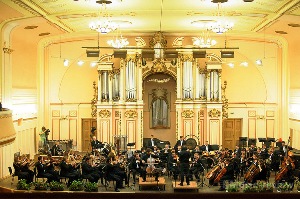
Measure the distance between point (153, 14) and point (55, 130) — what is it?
1031 cm

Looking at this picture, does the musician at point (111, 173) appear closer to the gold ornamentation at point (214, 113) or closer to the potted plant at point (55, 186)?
the potted plant at point (55, 186)

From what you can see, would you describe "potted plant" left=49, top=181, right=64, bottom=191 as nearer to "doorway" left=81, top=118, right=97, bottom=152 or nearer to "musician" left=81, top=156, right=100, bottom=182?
"musician" left=81, top=156, right=100, bottom=182

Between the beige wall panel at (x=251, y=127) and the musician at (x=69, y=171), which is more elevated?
the beige wall panel at (x=251, y=127)

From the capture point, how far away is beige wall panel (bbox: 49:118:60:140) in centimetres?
2736

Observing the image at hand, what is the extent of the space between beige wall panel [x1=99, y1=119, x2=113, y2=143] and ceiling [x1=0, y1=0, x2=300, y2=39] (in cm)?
493

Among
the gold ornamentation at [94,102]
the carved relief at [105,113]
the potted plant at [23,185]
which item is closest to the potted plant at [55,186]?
the potted plant at [23,185]

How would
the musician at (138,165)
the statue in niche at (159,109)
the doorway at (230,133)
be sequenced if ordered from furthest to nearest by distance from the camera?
the doorway at (230,133)
the statue in niche at (159,109)
the musician at (138,165)

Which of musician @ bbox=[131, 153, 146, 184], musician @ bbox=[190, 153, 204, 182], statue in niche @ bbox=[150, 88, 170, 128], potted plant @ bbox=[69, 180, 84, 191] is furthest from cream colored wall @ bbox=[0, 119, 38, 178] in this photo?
musician @ bbox=[190, 153, 204, 182]

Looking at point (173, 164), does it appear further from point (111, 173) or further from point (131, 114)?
point (131, 114)

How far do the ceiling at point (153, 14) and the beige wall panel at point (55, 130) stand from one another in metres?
5.11

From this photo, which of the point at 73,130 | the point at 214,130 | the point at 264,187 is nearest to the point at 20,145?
the point at 73,130

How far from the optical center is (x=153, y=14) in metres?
20.3

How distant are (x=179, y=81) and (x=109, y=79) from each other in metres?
3.66

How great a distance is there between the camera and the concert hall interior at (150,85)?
2052 cm
